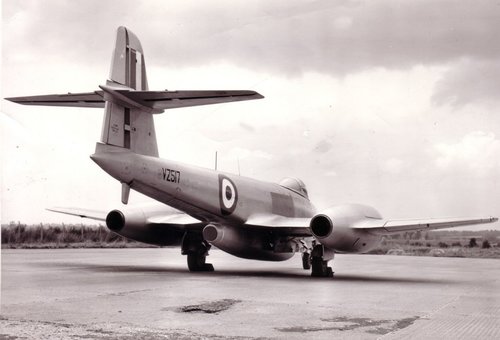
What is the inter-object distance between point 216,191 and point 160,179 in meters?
2.19

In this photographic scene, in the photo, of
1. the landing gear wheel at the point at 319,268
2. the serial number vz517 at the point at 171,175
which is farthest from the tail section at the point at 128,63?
the landing gear wheel at the point at 319,268

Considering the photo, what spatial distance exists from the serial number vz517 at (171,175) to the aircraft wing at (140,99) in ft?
4.41

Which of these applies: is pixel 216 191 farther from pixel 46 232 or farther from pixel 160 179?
pixel 46 232

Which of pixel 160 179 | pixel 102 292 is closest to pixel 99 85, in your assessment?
pixel 160 179

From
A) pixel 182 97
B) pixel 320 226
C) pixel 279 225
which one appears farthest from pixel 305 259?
pixel 182 97

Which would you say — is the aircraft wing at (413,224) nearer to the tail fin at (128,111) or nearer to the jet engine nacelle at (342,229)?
the jet engine nacelle at (342,229)

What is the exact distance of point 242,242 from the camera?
619 inches

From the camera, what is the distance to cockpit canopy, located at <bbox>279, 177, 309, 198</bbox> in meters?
19.5

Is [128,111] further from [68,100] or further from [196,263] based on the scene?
[196,263]

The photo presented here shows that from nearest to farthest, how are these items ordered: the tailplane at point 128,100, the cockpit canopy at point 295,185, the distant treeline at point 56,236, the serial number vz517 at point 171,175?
the tailplane at point 128,100 < the serial number vz517 at point 171,175 < the cockpit canopy at point 295,185 < the distant treeline at point 56,236

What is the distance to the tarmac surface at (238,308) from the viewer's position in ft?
20.6

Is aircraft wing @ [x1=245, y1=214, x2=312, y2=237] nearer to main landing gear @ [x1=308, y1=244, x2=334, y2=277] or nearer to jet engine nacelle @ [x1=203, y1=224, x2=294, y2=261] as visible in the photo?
jet engine nacelle @ [x1=203, y1=224, x2=294, y2=261]

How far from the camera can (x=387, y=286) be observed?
12219 mm

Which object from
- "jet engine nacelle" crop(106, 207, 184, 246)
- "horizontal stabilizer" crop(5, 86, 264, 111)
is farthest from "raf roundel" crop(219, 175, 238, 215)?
"horizontal stabilizer" crop(5, 86, 264, 111)
